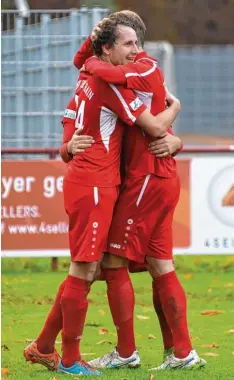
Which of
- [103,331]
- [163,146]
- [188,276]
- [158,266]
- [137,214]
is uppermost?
[163,146]

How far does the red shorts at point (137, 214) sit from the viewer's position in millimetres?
6969

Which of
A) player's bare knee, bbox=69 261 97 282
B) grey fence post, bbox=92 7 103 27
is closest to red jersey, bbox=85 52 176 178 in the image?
player's bare knee, bbox=69 261 97 282

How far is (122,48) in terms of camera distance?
22.6ft

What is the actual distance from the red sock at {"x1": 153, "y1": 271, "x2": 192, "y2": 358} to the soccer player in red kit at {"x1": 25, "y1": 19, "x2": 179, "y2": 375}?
1.42ft

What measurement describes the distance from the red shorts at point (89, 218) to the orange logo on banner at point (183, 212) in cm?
598

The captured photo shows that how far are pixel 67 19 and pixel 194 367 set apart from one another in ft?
27.9

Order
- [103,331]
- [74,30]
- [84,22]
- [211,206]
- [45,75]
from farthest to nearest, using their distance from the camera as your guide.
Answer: [45,75] < [74,30] < [84,22] < [211,206] < [103,331]

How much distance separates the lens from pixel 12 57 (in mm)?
15930

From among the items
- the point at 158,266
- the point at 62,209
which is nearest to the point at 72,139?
the point at 158,266

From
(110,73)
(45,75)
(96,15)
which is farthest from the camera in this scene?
(45,75)

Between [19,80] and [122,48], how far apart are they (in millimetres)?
8932

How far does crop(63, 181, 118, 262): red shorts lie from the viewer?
6.82m

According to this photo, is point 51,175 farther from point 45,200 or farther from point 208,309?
point 208,309

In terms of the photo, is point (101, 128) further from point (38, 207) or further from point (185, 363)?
point (38, 207)
